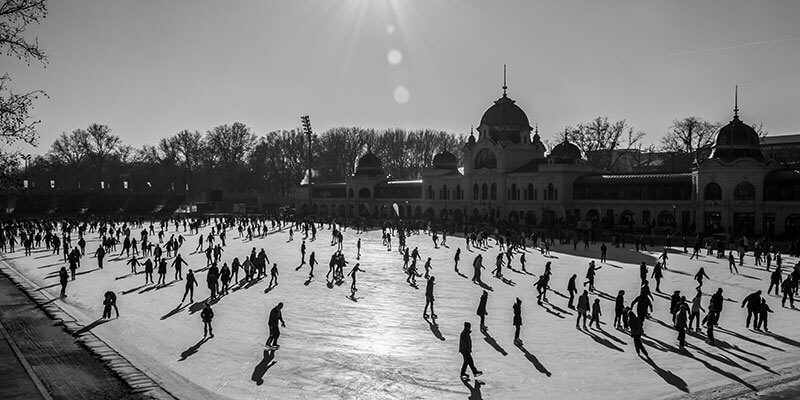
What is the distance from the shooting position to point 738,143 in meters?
42.7

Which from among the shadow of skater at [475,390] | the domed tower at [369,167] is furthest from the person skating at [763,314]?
the domed tower at [369,167]

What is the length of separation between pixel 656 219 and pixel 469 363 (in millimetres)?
39421

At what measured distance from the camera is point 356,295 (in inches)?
861

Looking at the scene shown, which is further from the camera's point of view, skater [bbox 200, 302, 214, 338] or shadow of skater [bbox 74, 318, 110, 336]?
shadow of skater [bbox 74, 318, 110, 336]

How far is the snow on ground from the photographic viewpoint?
1191cm

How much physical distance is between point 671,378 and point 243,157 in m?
104

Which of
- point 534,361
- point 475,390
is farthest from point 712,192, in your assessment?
point 475,390

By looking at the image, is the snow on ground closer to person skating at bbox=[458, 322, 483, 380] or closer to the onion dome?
person skating at bbox=[458, 322, 483, 380]

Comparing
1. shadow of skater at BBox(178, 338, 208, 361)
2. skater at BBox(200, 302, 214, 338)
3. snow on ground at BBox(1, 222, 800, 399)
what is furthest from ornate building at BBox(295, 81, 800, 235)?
shadow of skater at BBox(178, 338, 208, 361)

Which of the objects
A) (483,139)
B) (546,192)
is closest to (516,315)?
(546,192)

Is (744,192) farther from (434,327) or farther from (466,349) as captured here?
(466,349)

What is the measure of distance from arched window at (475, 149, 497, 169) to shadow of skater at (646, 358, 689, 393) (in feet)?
160

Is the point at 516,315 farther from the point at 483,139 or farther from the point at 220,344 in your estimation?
the point at 483,139

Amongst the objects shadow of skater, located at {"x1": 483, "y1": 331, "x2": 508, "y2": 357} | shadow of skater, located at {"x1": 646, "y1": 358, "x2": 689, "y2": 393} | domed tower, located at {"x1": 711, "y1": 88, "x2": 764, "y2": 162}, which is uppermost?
domed tower, located at {"x1": 711, "y1": 88, "x2": 764, "y2": 162}
